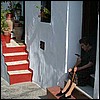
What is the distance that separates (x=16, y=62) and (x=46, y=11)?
212cm

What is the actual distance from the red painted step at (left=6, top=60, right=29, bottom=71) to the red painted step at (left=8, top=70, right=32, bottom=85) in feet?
0.46

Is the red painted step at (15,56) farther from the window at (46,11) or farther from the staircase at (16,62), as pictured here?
the window at (46,11)

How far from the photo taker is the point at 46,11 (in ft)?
19.5

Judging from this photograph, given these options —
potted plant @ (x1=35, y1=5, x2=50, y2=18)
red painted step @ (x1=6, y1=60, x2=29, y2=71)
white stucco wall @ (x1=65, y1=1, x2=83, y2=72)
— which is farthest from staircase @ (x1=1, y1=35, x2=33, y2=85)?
white stucco wall @ (x1=65, y1=1, x2=83, y2=72)

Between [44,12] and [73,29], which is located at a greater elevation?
[44,12]

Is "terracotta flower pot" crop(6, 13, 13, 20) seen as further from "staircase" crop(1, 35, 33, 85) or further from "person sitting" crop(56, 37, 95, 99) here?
"person sitting" crop(56, 37, 95, 99)

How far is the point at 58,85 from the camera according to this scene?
539 centimetres

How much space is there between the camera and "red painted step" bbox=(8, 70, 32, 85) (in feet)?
22.1

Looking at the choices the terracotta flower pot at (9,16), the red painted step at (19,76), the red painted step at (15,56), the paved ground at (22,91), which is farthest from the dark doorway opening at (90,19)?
the terracotta flower pot at (9,16)

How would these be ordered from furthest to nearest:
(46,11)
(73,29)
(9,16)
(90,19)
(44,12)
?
(9,16) → (44,12) → (46,11) → (73,29) → (90,19)

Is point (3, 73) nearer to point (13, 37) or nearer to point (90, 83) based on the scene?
point (13, 37)

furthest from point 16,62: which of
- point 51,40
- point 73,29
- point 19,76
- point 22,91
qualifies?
point 73,29

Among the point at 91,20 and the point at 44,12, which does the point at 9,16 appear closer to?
the point at 44,12

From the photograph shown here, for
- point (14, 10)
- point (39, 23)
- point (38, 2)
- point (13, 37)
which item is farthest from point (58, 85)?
point (14, 10)
